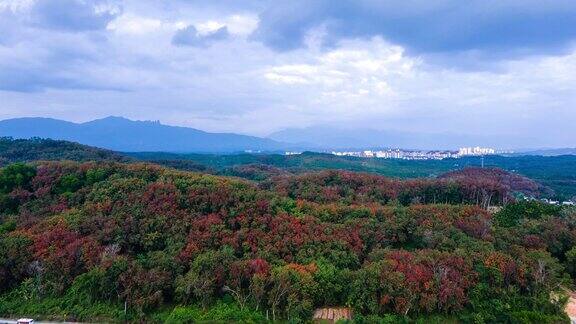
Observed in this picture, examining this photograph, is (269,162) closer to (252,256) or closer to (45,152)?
(45,152)

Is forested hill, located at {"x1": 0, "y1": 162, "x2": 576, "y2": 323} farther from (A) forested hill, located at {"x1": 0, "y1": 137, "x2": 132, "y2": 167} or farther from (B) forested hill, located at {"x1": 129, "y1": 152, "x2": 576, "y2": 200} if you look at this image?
(B) forested hill, located at {"x1": 129, "y1": 152, "x2": 576, "y2": 200}

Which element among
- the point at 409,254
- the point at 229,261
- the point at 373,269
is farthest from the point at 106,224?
the point at 409,254

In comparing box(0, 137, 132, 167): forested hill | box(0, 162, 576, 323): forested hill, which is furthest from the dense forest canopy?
box(0, 162, 576, 323): forested hill

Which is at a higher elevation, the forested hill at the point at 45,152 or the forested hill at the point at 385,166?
the forested hill at the point at 45,152

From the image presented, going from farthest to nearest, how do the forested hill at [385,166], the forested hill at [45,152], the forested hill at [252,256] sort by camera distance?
the forested hill at [385,166]
the forested hill at [45,152]
the forested hill at [252,256]

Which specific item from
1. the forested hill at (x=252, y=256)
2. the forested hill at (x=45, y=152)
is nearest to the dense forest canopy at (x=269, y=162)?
the forested hill at (x=45, y=152)

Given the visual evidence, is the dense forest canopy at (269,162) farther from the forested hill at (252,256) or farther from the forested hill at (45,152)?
the forested hill at (252,256)

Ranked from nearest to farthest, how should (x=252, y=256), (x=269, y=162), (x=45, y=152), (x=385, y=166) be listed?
(x=252, y=256) < (x=45, y=152) < (x=385, y=166) < (x=269, y=162)

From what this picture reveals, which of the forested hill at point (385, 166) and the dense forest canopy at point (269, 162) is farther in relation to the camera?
the forested hill at point (385, 166)

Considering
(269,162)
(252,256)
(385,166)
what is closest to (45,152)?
(269,162)

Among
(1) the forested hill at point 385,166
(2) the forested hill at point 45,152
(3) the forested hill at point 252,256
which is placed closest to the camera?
(3) the forested hill at point 252,256
